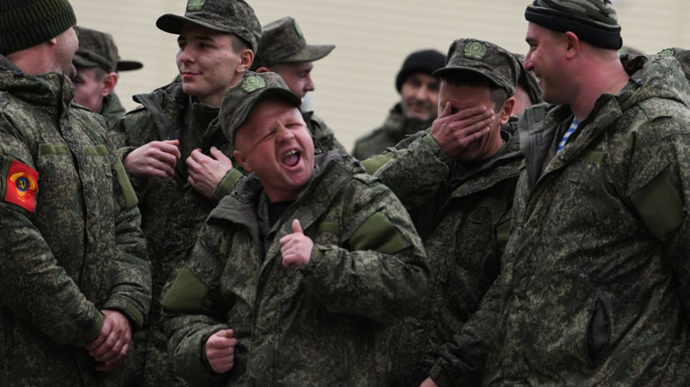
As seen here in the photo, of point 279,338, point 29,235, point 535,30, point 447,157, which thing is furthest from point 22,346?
point 535,30

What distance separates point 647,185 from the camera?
4594 mm

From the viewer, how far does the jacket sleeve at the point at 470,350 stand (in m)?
5.09

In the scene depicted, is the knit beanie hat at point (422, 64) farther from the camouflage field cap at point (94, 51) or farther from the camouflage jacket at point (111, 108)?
the camouflage field cap at point (94, 51)

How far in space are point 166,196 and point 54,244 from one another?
1025mm

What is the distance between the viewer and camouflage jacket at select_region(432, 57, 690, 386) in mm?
4609

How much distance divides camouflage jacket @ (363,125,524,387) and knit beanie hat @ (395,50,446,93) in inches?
211

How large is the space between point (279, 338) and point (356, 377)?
0.33 m

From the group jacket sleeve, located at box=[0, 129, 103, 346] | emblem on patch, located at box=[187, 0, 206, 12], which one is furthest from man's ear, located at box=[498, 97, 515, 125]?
jacket sleeve, located at box=[0, 129, 103, 346]

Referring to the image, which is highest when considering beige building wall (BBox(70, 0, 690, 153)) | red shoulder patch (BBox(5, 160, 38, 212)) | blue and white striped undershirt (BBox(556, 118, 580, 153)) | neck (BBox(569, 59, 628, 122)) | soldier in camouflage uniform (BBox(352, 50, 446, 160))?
neck (BBox(569, 59, 628, 122))

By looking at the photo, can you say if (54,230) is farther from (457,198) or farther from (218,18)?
(457,198)

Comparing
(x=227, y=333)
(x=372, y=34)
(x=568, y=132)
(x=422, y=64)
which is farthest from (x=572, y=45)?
(x=372, y=34)

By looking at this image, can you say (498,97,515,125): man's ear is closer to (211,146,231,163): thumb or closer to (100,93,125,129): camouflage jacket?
(211,146,231,163): thumb

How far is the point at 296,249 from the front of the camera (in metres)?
4.54

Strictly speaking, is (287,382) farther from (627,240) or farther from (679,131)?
(679,131)
